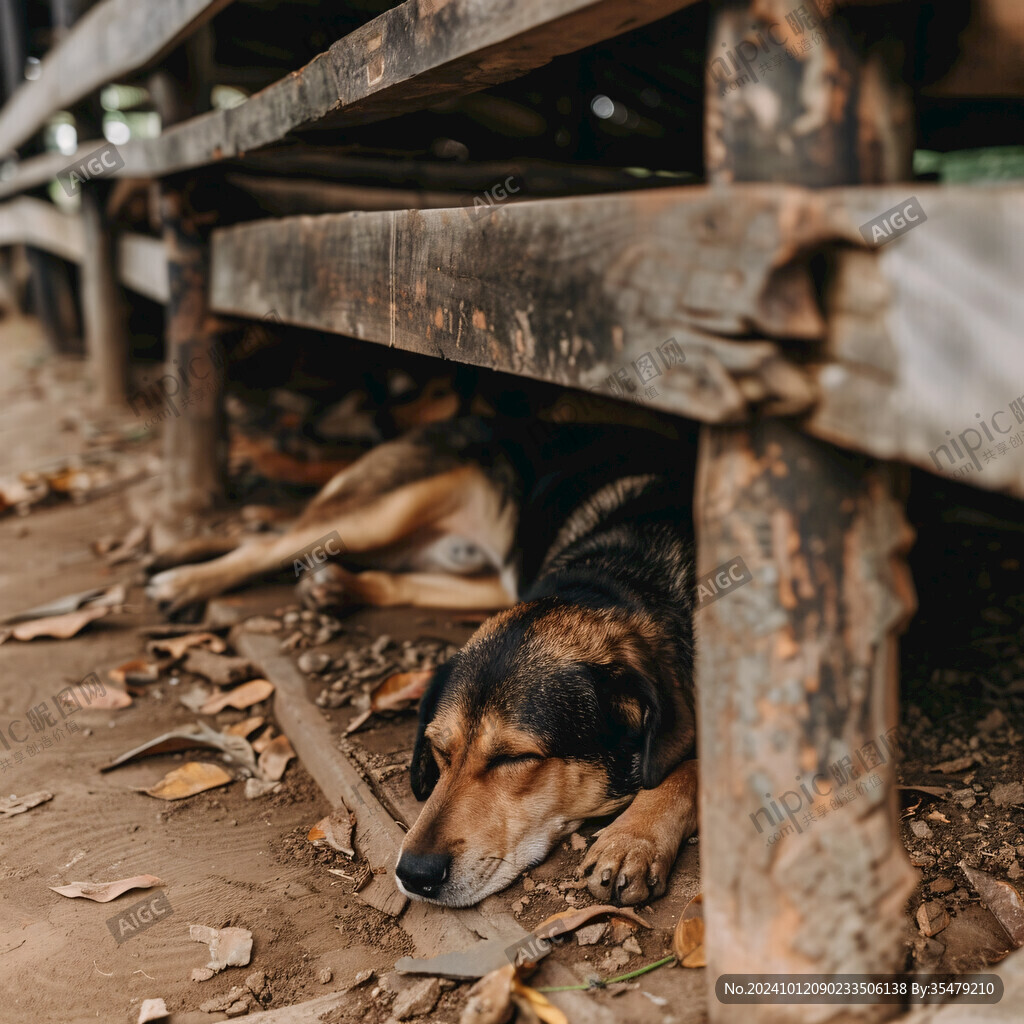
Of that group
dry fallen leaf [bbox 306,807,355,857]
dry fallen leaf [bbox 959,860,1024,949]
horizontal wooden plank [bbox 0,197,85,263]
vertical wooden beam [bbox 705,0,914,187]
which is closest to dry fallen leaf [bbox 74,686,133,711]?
dry fallen leaf [bbox 306,807,355,857]

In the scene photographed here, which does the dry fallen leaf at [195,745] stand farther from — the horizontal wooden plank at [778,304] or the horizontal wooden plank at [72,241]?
the horizontal wooden plank at [72,241]

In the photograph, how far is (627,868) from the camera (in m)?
2.13

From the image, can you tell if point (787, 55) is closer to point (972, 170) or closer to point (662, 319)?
point (662, 319)

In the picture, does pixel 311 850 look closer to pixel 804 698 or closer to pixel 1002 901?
pixel 804 698

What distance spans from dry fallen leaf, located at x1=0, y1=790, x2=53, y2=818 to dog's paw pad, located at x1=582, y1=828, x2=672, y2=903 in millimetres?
1687

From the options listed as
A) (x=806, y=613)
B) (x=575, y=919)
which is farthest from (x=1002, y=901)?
(x=806, y=613)

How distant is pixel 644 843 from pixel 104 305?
5.99 m

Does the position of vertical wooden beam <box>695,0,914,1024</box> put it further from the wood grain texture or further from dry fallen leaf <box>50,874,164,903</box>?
dry fallen leaf <box>50,874,164,903</box>

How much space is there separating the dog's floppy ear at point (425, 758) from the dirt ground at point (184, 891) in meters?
0.13

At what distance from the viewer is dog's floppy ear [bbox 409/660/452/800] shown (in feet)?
8.26

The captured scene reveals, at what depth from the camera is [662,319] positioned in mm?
1436

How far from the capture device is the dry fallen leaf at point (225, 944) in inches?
82.9

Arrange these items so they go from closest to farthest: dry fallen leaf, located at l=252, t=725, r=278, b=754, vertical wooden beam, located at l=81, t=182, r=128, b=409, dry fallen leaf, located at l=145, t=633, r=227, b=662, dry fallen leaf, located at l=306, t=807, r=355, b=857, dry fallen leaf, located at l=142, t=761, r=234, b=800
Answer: dry fallen leaf, located at l=306, t=807, r=355, b=857
dry fallen leaf, located at l=142, t=761, r=234, b=800
dry fallen leaf, located at l=252, t=725, r=278, b=754
dry fallen leaf, located at l=145, t=633, r=227, b=662
vertical wooden beam, located at l=81, t=182, r=128, b=409

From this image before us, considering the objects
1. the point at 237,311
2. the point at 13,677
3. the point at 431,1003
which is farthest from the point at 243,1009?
the point at 237,311
